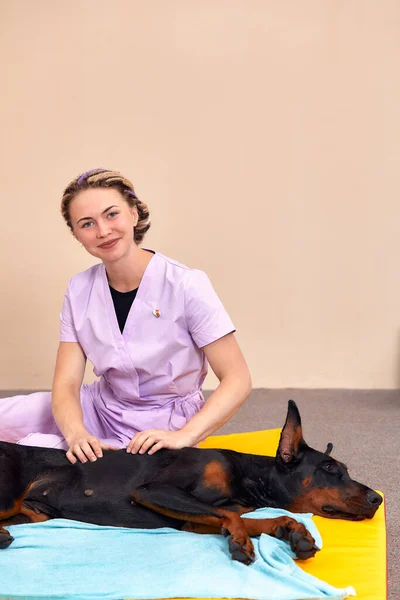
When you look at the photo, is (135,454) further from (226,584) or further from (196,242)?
(196,242)

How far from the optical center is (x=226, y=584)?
1681 millimetres

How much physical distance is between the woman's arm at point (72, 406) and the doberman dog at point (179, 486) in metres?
0.04

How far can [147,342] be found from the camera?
2.50m

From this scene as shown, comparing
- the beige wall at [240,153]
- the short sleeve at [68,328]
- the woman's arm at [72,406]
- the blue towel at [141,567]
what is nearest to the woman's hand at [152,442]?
the woman's arm at [72,406]

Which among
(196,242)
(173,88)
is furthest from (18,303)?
(173,88)

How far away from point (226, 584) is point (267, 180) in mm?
3315

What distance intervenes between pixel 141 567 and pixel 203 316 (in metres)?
0.89

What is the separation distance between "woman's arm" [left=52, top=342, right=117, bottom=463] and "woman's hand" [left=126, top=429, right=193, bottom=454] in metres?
0.10

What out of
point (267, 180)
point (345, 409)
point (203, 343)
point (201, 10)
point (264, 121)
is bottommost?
point (345, 409)

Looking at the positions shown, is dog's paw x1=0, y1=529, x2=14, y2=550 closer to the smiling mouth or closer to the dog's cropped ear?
the dog's cropped ear

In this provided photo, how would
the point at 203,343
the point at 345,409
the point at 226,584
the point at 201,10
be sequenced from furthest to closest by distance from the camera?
1. the point at 201,10
2. the point at 345,409
3. the point at 203,343
4. the point at 226,584

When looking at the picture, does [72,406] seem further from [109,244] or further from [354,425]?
[354,425]

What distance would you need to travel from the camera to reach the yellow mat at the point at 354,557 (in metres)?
1.75

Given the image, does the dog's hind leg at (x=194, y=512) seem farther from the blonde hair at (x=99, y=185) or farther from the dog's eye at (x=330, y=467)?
the blonde hair at (x=99, y=185)
